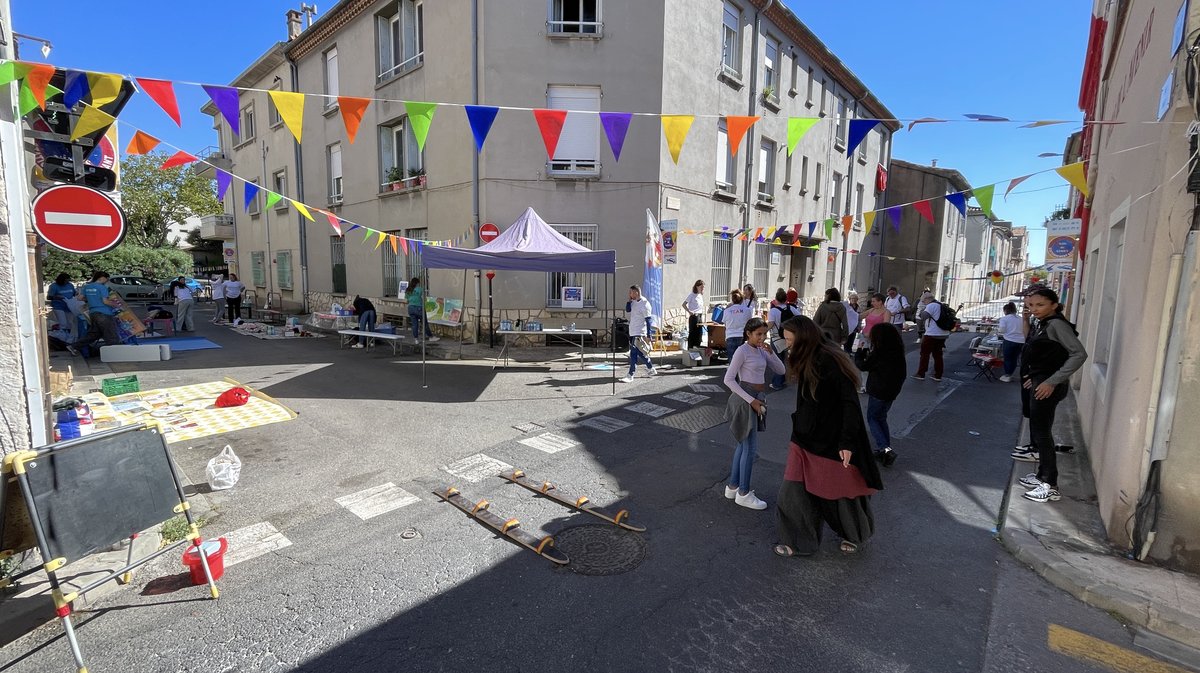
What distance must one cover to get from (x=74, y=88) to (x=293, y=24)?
2058cm

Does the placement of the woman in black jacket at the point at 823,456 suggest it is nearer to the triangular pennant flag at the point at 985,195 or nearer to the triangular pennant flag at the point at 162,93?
the triangular pennant flag at the point at 985,195

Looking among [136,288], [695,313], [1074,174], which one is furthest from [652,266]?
[136,288]

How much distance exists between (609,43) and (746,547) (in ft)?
38.4

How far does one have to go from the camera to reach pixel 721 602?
327 centimetres

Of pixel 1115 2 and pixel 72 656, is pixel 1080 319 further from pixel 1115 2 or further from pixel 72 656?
pixel 72 656

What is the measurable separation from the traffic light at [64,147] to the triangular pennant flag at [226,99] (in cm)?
109

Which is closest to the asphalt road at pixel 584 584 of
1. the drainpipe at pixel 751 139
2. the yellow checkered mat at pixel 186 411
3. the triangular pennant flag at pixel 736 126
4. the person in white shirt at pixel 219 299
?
the yellow checkered mat at pixel 186 411

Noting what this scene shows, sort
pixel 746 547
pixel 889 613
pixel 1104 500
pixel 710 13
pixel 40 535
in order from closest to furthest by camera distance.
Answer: pixel 40 535 < pixel 889 613 < pixel 746 547 < pixel 1104 500 < pixel 710 13

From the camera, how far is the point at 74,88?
4406mm

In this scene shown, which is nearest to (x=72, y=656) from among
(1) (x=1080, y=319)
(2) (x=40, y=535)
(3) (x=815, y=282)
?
(2) (x=40, y=535)

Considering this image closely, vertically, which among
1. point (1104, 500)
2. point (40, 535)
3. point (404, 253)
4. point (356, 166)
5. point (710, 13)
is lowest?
point (1104, 500)

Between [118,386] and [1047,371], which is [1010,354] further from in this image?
[118,386]

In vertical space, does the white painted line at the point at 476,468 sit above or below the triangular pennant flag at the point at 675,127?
below

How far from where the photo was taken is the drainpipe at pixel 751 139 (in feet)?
50.0
